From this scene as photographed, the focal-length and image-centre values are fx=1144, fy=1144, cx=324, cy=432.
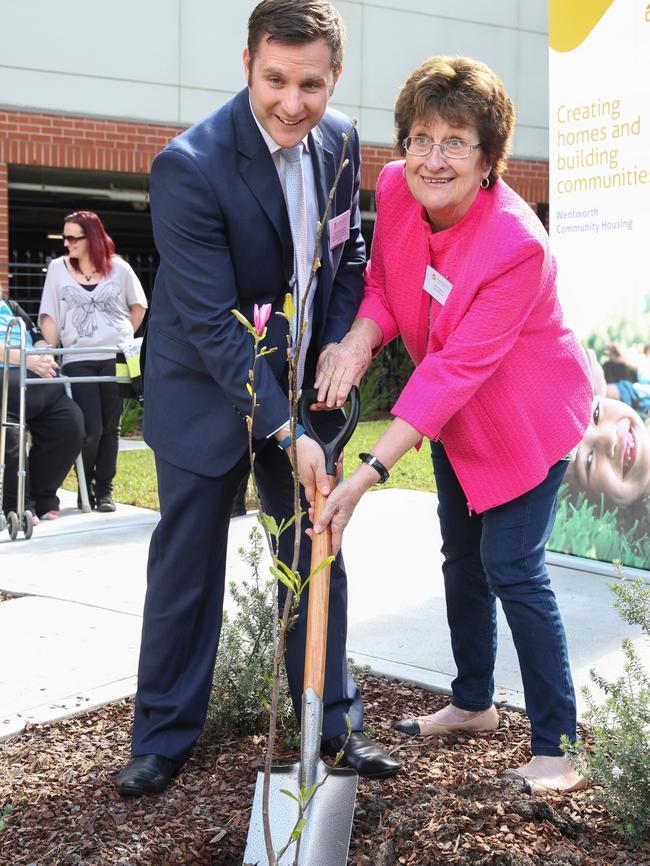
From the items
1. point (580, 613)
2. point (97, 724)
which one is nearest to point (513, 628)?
point (97, 724)

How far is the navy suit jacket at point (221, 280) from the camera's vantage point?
9.87 feet

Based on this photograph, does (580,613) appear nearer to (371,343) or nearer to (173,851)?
(371,343)

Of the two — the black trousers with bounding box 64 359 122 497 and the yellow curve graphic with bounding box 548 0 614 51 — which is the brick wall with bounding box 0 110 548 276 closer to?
the black trousers with bounding box 64 359 122 497

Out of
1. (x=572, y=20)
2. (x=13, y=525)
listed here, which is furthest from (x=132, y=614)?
(x=572, y=20)

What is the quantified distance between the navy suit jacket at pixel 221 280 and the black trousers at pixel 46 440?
4283 millimetres

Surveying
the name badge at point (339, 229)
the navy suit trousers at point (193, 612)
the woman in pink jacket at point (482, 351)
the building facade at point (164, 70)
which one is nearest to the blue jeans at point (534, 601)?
the woman in pink jacket at point (482, 351)

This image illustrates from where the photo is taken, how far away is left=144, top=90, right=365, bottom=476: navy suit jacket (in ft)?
9.87

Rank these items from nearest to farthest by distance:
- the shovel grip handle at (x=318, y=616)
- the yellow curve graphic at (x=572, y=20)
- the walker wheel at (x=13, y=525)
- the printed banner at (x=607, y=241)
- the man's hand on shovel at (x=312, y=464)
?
1. the shovel grip handle at (x=318, y=616)
2. the man's hand on shovel at (x=312, y=464)
3. the printed banner at (x=607, y=241)
4. the yellow curve graphic at (x=572, y=20)
5. the walker wheel at (x=13, y=525)

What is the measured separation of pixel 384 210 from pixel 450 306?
1.34ft

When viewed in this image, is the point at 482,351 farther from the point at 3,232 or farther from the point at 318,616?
the point at 3,232

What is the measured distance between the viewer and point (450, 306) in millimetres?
3059

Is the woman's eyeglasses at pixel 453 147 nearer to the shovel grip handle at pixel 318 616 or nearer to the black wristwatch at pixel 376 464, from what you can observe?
the black wristwatch at pixel 376 464

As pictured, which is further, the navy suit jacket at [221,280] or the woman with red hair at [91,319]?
the woman with red hair at [91,319]

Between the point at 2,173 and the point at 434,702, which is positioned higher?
the point at 2,173
